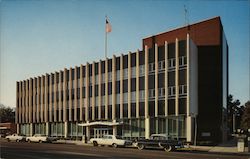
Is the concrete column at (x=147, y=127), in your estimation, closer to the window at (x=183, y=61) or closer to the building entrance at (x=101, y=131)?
the building entrance at (x=101, y=131)

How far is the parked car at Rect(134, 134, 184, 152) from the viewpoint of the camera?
33.8m

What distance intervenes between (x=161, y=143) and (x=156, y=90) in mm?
15888

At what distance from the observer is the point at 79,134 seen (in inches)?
2450

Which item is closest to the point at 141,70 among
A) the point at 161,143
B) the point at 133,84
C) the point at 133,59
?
the point at 133,59

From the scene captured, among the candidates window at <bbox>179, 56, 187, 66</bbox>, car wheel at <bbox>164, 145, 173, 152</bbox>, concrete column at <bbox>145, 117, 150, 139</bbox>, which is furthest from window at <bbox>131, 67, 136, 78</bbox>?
car wheel at <bbox>164, 145, 173, 152</bbox>

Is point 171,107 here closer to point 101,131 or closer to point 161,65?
point 161,65

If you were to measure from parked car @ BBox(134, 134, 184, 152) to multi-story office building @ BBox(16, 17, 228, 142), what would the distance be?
35.8ft

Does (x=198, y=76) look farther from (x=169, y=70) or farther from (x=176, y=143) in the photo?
(x=176, y=143)

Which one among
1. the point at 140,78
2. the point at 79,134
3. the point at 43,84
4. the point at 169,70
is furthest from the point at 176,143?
the point at 43,84

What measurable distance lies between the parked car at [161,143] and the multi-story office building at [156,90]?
1092 centimetres

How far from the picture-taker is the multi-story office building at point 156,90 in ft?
153

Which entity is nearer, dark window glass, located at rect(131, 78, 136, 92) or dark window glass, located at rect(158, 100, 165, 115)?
dark window glass, located at rect(158, 100, 165, 115)

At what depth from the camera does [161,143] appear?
34.1m

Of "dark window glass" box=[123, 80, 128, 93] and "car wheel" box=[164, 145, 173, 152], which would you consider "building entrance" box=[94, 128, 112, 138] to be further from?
"car wheel" box=[164, 145, 173, 152]
